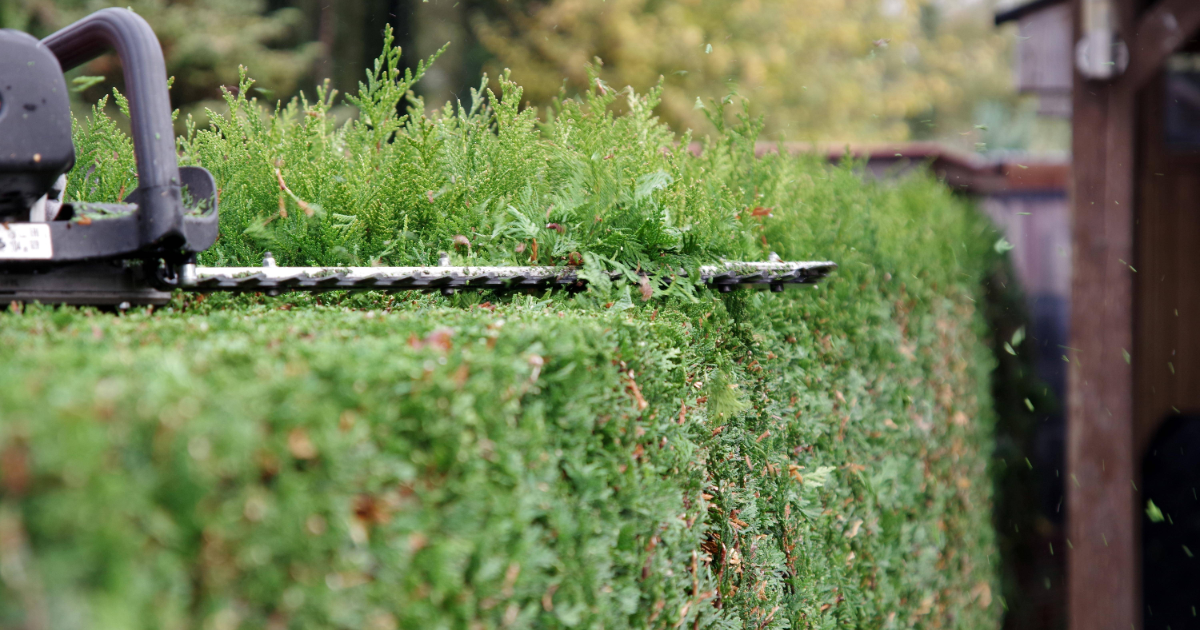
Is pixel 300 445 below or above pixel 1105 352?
above

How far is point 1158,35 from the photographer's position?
5684 millimetres

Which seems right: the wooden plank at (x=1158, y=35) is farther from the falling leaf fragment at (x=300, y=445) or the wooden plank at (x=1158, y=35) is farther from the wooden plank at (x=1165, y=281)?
the falling leaf fragment at (x=300, y=445)

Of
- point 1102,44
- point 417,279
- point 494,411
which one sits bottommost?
point 494,411

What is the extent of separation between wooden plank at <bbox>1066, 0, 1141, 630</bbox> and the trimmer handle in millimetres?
5724

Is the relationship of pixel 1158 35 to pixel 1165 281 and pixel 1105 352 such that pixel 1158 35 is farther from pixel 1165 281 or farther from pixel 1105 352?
pixel 1165 281

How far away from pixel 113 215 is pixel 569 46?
48.8ft

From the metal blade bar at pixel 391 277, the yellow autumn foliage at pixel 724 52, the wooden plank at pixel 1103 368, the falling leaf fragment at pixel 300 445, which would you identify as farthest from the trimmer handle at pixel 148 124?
the yellow autumn foliage at pixel 724 52

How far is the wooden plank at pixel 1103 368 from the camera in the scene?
5930 millimetres

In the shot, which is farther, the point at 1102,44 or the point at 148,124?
the point at 1102,44

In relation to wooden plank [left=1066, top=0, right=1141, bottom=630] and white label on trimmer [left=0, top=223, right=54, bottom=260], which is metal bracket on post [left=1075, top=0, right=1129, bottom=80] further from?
white label on trimmer [left=0, top=223, right=54, bottom=260]

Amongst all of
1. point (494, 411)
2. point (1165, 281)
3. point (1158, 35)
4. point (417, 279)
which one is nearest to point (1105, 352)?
point (1158, 35)

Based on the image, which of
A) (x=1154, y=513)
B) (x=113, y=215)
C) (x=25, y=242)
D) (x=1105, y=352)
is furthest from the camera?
(x=1154, y=513)

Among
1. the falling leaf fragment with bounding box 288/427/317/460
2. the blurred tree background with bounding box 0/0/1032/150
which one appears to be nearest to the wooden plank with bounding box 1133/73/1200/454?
the blurred tree background with bounding box 0/0/1032/150

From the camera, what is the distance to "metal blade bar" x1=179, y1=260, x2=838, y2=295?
246 centimetres
